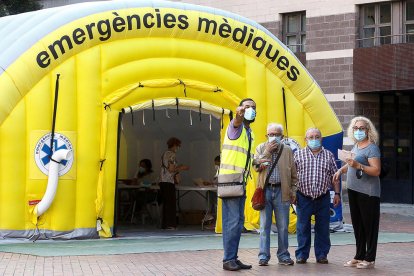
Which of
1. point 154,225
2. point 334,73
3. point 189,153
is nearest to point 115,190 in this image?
point 154,225

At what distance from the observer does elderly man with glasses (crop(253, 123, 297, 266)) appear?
11.9 m

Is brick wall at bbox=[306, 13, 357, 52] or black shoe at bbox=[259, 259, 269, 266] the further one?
brick wall at bbox=[306, 13, 357, 52]

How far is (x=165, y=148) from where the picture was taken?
2039 centimetres

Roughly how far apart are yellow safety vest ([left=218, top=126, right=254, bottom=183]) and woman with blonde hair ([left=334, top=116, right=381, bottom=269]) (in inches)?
51.7

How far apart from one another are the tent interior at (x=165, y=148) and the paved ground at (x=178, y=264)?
5.74m

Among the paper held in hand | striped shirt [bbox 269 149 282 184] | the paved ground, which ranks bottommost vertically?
the paved ground

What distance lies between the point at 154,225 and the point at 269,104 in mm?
3932

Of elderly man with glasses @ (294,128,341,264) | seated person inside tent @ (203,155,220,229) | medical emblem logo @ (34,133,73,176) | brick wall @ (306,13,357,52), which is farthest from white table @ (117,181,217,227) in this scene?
brick wall @ (306,13,357,52)

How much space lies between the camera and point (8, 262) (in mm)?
11969

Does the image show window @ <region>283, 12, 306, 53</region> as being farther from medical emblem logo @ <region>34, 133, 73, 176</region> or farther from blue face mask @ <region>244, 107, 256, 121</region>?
blue face mask @ <region>244, 107, 256, 121</region>

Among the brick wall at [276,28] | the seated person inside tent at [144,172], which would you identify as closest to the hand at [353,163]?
the seated person inside tent at [144,172]

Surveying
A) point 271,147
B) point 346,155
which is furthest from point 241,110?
point 346,155

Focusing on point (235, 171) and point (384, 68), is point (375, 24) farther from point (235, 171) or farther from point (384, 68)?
point (235, 171)

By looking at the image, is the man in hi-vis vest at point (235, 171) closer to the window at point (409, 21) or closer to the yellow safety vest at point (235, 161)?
the yellow safety vest at point (235, 161)
